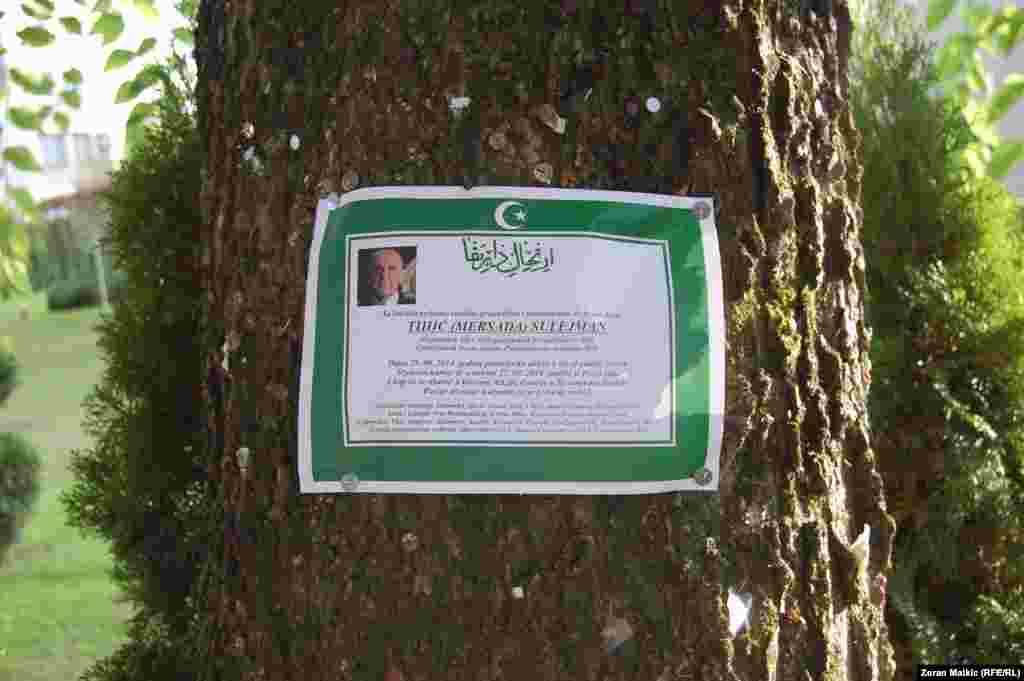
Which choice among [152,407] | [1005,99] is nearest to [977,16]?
[1005,99]

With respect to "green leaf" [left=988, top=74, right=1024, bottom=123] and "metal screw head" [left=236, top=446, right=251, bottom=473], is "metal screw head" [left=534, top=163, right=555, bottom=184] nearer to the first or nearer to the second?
"metal screw head" [left=236, top=446, right=251, bottom=473]

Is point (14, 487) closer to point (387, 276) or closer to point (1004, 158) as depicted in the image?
point (1004, 158)

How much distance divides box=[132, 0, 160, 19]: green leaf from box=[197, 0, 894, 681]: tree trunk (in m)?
2.41

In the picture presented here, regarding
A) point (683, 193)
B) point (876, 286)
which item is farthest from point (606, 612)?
point (876, 286)

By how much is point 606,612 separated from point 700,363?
36 cm

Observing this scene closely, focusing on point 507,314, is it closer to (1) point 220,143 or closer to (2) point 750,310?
(2) point 750,310

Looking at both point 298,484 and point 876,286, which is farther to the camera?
point 876,286

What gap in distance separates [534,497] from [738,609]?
1.08 ft

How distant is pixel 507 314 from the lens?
1.57 meters

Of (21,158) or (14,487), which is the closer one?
(21,158)

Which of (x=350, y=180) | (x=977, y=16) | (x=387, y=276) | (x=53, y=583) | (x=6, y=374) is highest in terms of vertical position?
(x=977, y=16)

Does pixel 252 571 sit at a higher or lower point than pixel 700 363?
lower

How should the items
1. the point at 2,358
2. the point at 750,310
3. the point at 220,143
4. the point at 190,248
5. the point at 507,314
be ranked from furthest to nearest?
the point at 2,358 → the point at 190,248 → the point at 220,143 → the point at 750,310 → the point at 507,314

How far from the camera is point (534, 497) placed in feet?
5.25
